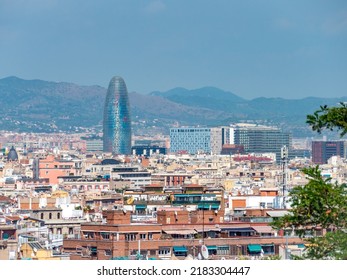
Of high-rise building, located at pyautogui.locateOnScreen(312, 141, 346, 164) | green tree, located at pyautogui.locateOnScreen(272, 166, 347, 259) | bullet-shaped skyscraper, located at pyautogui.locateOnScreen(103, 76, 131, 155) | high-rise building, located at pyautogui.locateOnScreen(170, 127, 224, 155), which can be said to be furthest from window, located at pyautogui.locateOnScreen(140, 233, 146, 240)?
high-rise building, located at pyautogui.locateOnScreen(170, 127, 224, 155)

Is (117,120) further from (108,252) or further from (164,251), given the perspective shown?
(108,252)

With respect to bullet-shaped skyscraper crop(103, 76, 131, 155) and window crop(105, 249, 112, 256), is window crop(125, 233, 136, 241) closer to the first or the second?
window crop(105, 249, 112, 256)

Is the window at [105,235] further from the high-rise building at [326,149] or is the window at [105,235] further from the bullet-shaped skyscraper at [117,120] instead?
the bullet-shaped skyscraper at [117,120]

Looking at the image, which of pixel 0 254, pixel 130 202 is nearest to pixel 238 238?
pixel 0 254

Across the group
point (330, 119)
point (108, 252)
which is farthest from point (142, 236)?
point (330, 119)

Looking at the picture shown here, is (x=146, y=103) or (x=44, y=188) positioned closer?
(x=44, y=188)

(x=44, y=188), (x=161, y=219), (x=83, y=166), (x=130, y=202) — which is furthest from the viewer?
(x=83, y=166)

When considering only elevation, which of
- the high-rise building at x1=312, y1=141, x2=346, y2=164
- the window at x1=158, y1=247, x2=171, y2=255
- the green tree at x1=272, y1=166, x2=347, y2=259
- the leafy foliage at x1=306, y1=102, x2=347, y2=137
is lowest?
the window at x1=158, y1=247, x2=171, y2=255
